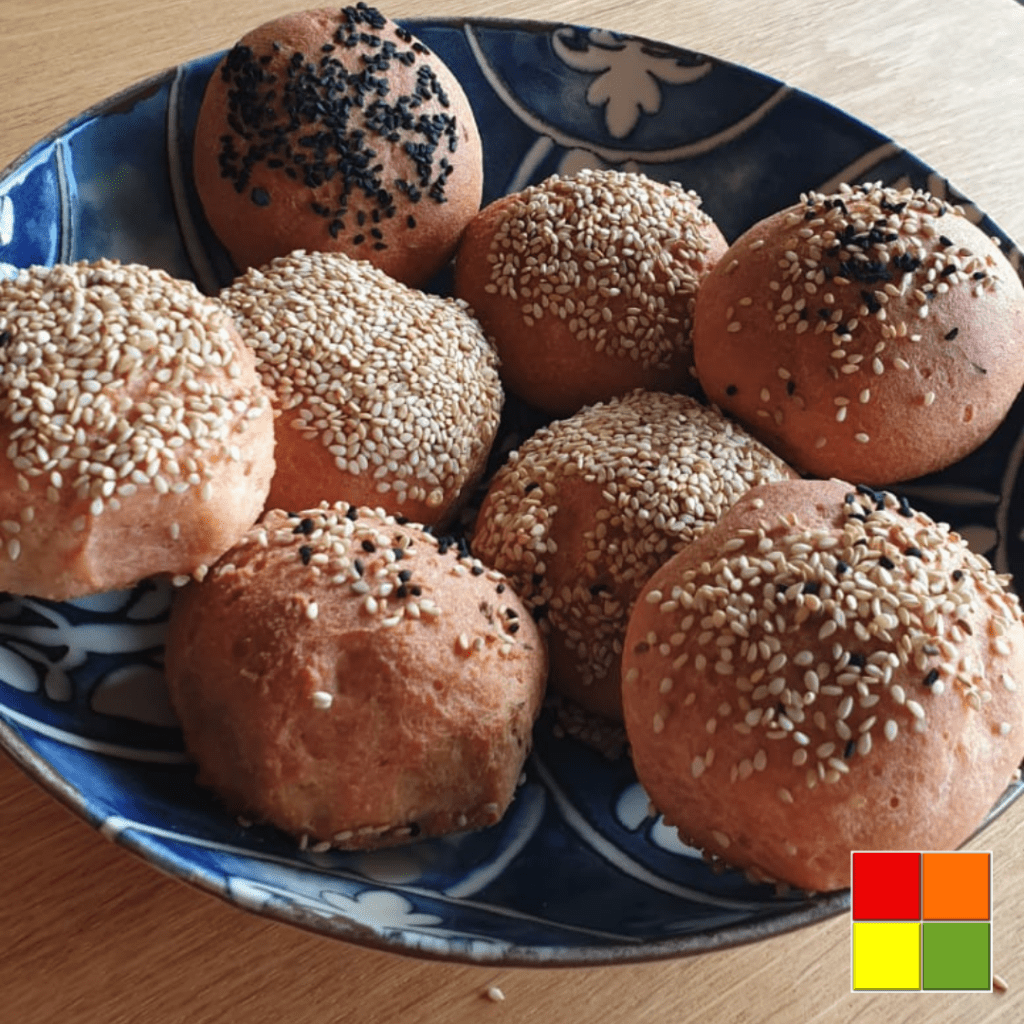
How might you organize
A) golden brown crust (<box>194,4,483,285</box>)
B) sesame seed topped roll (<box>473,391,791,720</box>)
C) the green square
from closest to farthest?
Answer: the green square < sesame seed topped roll (<box>473,391,791,720</box>) < golden brown crust (<box>194,4,483,285</box>)

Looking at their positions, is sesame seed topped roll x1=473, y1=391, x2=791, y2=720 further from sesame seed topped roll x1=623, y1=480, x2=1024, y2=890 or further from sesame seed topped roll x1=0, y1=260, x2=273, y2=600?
sesame seed topped roll x1=0, y1=260, x2=273, y2=600

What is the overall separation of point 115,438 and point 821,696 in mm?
641

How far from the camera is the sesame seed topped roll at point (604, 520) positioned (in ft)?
3.93

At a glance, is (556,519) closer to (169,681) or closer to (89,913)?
(169,681)

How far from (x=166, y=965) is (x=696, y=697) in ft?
1.71

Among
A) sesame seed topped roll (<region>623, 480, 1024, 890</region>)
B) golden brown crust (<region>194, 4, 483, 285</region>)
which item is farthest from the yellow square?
golden brown crust (<region>194, 4, 483, 285</region>)

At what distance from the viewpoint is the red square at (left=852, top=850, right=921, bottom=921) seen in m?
0.97

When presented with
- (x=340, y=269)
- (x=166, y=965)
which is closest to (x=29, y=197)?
A: (x=340, y=269)

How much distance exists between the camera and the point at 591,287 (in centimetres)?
141

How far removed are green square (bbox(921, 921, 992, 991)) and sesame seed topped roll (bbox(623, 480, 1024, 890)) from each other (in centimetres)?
14

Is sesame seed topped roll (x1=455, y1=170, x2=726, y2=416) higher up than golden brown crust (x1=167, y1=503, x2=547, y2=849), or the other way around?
sesame seed topped roll (x1=455, y1=170, x2=726, y2=416)

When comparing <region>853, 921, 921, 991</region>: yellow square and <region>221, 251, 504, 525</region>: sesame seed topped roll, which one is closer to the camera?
<region>853, 921, 921, 991</region>: yellow square

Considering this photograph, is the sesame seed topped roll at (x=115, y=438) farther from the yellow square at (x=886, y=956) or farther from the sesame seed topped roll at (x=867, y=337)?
the yellow square at (x=886, y=956)

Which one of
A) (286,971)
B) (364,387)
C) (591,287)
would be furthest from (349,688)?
(591,287)
